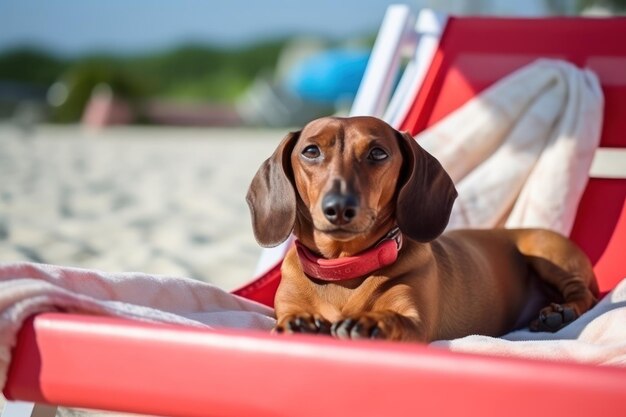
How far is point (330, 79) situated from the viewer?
17.4 meters

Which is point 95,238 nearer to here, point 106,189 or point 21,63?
point 106,189

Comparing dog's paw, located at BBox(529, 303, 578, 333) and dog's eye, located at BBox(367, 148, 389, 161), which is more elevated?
dog's eye, located at BBox(367, 148, 389, 161)

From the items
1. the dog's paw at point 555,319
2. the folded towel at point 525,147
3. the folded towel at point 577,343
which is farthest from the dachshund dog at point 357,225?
the folded towel at point 525,147

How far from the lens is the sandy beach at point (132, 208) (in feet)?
14.4

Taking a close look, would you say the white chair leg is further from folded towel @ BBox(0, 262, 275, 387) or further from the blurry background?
the blurry background

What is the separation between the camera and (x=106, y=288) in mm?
2203

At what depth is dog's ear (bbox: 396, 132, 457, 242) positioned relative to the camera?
233 cm

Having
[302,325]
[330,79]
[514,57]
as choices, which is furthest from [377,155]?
[330,79]

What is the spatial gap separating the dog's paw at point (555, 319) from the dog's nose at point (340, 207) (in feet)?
2.92

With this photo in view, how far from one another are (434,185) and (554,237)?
80 centimetres

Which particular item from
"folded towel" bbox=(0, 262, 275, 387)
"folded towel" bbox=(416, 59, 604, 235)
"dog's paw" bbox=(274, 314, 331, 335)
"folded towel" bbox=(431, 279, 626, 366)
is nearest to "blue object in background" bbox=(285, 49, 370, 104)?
"folded towel" bbox=(416, 59, 604, 235)

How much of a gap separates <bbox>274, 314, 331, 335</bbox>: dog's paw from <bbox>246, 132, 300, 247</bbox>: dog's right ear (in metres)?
0.23

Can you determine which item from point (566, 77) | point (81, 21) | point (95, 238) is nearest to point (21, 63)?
point (81, 21)

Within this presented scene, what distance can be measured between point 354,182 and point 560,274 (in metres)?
1.06
